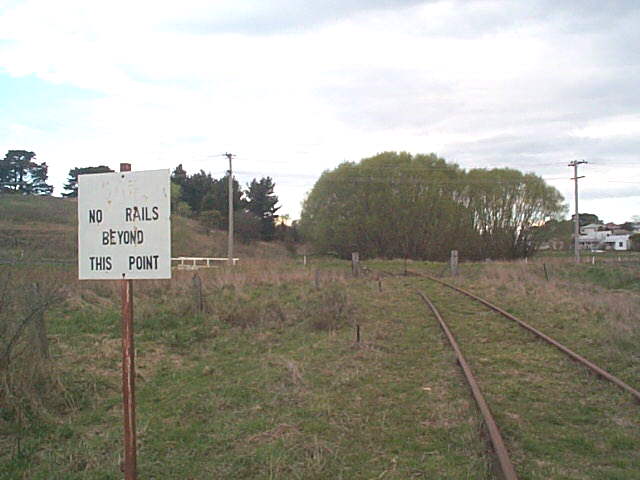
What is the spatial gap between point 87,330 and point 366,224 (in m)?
45.6

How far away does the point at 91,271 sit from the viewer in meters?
4.06

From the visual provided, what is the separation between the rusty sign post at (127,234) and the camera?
3904mm

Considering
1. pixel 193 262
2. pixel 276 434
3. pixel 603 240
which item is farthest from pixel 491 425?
pixel 603 240

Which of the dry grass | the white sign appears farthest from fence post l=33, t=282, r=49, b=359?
the dry grass

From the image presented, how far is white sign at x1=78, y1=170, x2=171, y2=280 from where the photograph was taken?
3896 millimetres

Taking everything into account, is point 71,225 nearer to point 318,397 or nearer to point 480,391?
point 318,397

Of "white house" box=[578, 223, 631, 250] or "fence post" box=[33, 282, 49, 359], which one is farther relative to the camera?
"white house" box=[578, 223, 631, 250]

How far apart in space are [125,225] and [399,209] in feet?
177

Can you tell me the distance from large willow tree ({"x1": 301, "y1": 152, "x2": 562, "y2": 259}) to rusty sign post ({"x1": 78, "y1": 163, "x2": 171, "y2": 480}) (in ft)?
171

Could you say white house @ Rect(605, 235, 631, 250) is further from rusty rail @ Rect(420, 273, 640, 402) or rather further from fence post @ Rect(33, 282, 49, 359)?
fence post @ Rect(33, 282, 49, 359)

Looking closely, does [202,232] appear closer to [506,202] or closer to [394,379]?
[506,202]

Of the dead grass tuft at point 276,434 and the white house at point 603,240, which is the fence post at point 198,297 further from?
the white house at point 603,240

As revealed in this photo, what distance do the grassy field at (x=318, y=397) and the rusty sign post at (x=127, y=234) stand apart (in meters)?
1.55

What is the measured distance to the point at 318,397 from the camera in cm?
716
